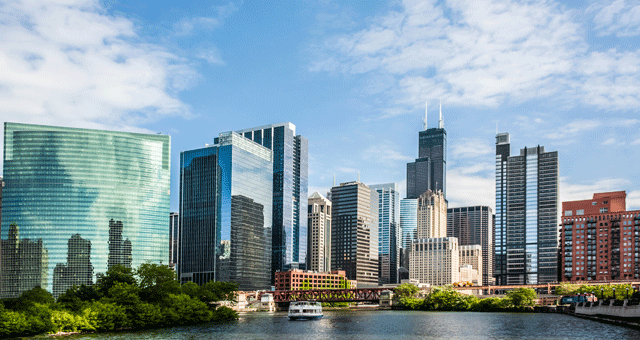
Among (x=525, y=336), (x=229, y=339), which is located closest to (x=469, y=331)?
(x=525, y=336)

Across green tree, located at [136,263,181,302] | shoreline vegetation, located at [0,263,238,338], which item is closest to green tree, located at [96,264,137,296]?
shoreline vegetation, located at [0,263,238,338]

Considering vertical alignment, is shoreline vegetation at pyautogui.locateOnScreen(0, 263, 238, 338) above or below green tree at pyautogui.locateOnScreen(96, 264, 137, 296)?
below

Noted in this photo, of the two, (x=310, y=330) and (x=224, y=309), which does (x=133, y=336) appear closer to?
(x=310, y=330)

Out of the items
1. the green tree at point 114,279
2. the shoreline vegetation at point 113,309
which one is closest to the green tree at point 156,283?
the shoreline vegetation at point 113,309

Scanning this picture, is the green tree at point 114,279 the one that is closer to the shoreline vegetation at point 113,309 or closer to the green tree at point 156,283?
the shoreline vegetation at point 113,309

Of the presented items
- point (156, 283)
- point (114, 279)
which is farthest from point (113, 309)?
point (156, 283)

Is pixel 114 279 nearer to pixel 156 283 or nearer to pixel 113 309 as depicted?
pixel 156 283

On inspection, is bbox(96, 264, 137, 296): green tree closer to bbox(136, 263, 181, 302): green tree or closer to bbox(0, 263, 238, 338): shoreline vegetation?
bbox(0, 263, 238, 338): shoreline vegetation

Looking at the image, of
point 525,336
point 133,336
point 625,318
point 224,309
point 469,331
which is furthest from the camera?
point 224,309
